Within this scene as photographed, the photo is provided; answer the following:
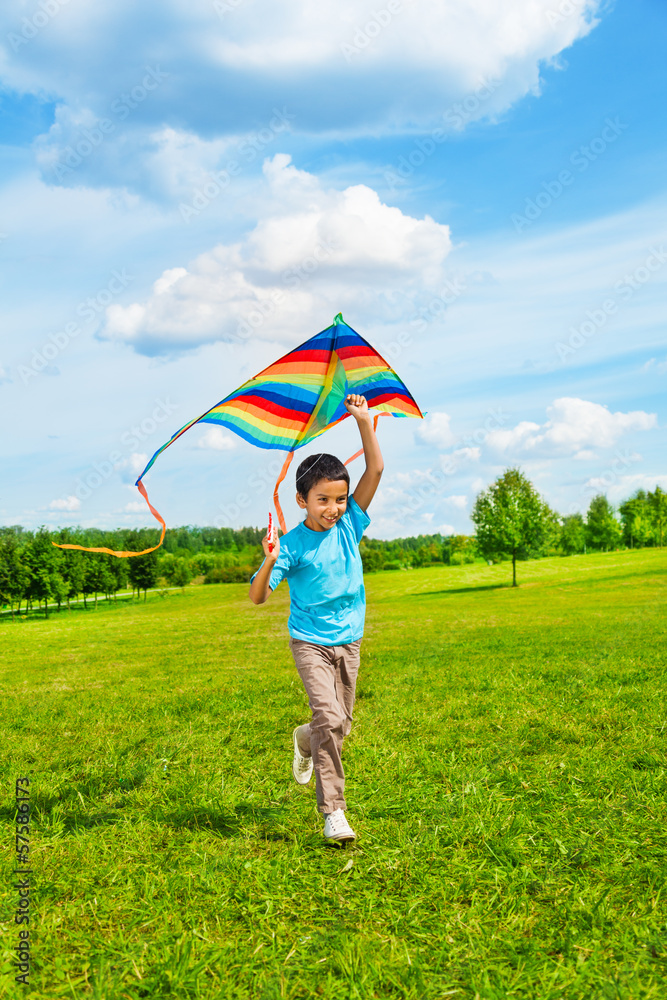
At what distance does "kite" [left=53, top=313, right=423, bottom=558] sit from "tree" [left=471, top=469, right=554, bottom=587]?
42.5 m

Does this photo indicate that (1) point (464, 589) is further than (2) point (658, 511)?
No

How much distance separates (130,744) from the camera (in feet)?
22.7

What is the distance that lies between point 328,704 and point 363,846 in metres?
0.88

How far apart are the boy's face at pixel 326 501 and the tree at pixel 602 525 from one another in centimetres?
7970

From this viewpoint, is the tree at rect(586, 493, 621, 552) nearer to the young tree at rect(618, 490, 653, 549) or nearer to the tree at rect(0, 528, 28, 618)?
the young tree at rect(618, 490, 653, 549)

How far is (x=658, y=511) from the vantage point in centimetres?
7831

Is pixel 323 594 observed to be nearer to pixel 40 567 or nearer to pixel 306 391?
pixel 306 391

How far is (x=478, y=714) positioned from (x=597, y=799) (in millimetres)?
2589

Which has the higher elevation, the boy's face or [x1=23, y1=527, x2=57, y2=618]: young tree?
the boy's face

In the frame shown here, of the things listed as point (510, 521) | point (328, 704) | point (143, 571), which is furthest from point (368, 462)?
point (143, 571)

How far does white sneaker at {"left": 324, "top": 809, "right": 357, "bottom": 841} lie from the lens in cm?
429

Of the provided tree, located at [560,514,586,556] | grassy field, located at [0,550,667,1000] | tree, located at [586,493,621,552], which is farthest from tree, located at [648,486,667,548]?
grassy field, located at [0,550,667,1000]

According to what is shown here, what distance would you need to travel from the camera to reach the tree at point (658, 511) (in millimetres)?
77312

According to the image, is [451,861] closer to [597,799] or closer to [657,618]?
[597,799]
